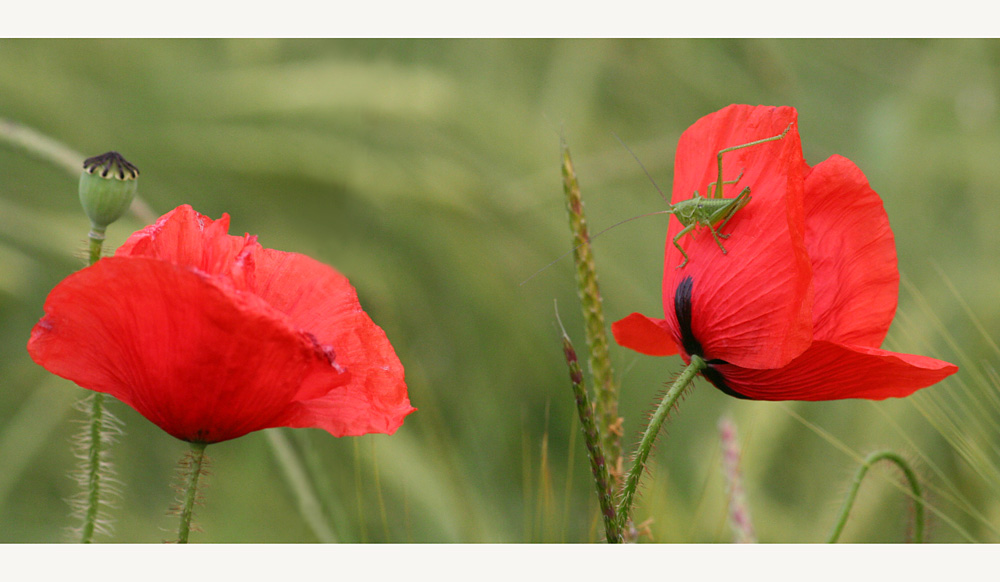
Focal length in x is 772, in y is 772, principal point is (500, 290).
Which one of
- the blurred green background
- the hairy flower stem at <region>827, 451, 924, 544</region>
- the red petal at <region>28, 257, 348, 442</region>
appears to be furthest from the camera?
the blurred green background

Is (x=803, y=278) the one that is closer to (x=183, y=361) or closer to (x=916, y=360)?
(x=916, y=360)

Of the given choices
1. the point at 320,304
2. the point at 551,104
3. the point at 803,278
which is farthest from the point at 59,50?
the point at 803,278

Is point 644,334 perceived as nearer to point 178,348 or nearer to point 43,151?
point 178,348

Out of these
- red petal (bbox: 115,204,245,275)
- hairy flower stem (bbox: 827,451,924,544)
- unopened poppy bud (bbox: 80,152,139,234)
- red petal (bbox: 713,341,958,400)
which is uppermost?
unopened poppy bud (bbox: 80,152,139,234)

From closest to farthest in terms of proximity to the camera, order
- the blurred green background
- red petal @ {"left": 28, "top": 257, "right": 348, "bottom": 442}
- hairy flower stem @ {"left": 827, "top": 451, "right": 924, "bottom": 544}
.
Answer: red petal @ {"left": 28, "top": 257, "right": 348, "bottom": 442} → hairy flower stem @ {"left": 827, "top": 451, "right": 924, "bottom": 544} → the blurred green background

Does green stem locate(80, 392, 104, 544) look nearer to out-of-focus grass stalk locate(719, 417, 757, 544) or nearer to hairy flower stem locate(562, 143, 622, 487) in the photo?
hairy flower stem locate(562, 143, 622, 487)

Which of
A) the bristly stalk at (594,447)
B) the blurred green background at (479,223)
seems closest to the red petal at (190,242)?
the bristly stalk at (594,447)

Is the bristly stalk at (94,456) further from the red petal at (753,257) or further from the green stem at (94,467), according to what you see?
the red petal at (753,257)

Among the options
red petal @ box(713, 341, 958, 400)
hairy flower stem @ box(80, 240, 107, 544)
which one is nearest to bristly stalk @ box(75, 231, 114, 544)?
hairy flower stem @ box(80, 240, 107, 544)
